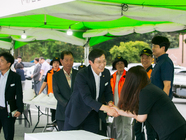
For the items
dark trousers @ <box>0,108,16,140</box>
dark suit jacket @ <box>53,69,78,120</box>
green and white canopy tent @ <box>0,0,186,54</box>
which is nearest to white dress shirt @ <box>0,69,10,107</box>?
dark trousers @ <box>0,108,16,140</box>

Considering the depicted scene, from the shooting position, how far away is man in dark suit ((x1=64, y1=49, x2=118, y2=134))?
2.91m

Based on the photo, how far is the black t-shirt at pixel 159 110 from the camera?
2.25 m

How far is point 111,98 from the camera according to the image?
3338 millimetres

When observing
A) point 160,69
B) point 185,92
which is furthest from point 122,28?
point 185,92

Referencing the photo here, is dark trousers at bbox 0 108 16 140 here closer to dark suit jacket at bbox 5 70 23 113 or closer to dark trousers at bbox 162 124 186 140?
dark suit jacket at bbox 5 70 23 113

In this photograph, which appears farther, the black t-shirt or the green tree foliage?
the green tree foliage

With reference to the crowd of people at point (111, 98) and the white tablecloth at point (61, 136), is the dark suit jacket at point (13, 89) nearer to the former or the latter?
the crowd of people at point (111, 98)

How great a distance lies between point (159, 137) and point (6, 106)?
8.11 feet

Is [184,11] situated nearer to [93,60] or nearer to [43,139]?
[93,60]

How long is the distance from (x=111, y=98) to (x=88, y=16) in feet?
5.60

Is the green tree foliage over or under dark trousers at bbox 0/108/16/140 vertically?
over

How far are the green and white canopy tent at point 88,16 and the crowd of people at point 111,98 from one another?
677 mm

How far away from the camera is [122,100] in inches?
98.3

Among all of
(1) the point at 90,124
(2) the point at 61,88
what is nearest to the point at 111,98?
(1) the point at 90,124
